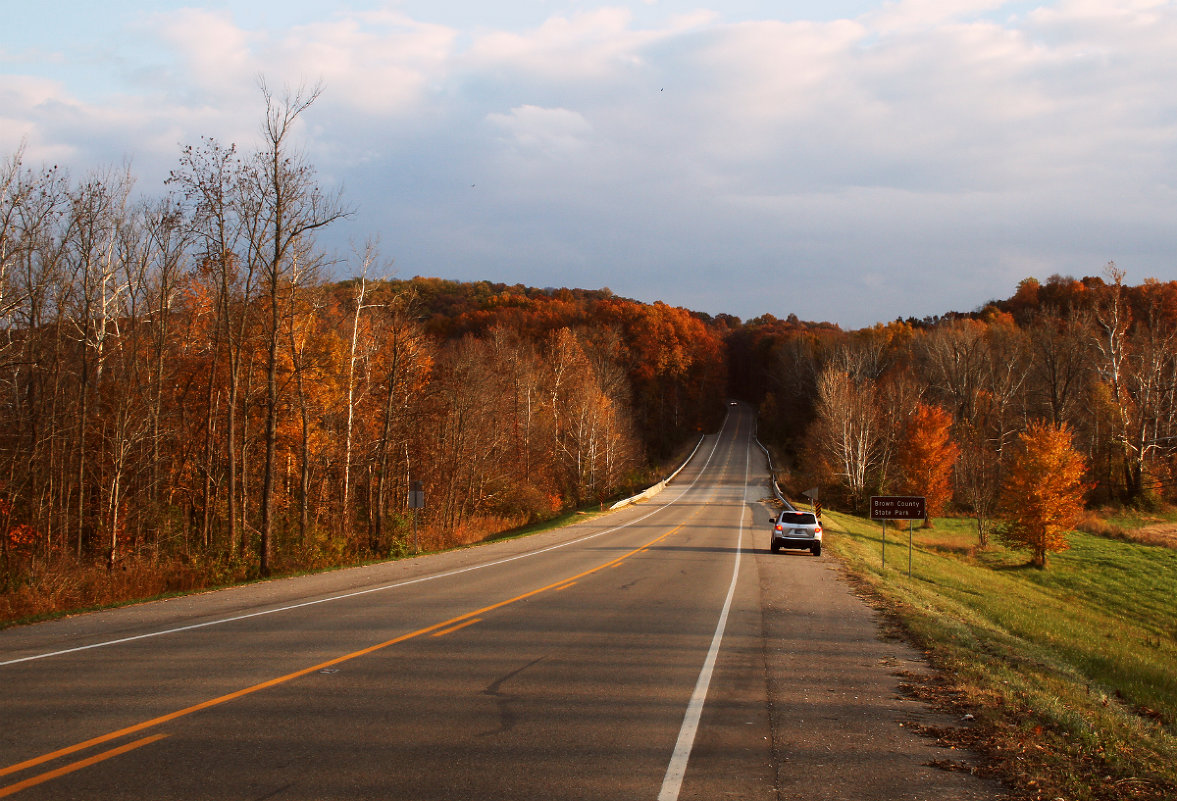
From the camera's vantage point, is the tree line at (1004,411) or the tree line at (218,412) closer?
the tree line at (218,412)

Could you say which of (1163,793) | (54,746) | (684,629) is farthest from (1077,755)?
(54,746)

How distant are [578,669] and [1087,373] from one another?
7888 centimetres

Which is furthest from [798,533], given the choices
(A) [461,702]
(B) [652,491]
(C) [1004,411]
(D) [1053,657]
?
(C) [1004,411]

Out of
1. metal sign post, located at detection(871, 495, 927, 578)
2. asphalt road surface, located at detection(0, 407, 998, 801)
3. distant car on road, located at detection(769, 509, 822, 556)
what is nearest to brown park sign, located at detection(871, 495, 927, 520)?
metal sign post, located at detection(871, 495, 927, 578)

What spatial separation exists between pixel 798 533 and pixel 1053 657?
Result: 13.2 m

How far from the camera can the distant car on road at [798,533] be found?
26484 millimetres

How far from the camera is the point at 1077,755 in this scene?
5.93 metres

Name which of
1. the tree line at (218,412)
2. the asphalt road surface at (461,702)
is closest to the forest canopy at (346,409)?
the tree line at (218,412)

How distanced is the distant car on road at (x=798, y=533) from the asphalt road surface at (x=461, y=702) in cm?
1246

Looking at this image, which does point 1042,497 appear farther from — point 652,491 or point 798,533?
point 652,491

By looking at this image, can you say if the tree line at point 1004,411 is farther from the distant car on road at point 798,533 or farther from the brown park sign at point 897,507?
the brown park sign at point 897,507

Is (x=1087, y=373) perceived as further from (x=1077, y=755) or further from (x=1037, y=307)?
(x=1077, y=755)

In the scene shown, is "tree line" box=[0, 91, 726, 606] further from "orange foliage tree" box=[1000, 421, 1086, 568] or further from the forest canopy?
"orange foliage tree" box=[1000, 421, 1086, 568]

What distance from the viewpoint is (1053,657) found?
44.2 feet
